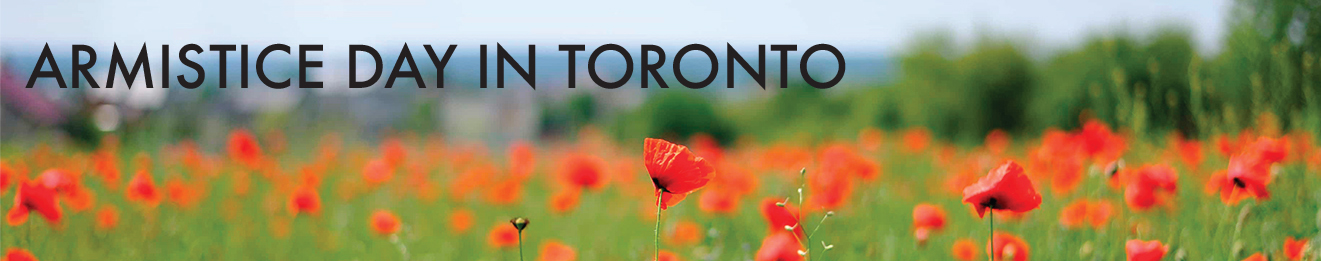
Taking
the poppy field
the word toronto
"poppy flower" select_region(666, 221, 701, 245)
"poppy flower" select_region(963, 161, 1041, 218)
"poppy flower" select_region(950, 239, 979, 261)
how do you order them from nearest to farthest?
"poppy flower" select_region(963, 161, 1041, 218) → the poppy field → "poppy flower" select_region(950, 239, 979, 261) → "poppy flower" select_region(666, 221, 701, 245) → the word toronto

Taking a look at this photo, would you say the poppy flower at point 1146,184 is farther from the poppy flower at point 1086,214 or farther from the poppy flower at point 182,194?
the poppy flower at point 182,194

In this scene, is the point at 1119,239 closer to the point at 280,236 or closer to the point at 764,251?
the point at 764,251

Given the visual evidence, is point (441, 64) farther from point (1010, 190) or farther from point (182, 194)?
point (1010, 190)

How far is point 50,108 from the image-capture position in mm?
9320

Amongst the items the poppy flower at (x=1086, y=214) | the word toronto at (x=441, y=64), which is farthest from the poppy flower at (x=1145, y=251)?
the word toronto at (x=441, y=64)

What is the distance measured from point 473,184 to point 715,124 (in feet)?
31.0

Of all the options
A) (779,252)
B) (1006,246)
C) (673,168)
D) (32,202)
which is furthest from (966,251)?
(32,202)

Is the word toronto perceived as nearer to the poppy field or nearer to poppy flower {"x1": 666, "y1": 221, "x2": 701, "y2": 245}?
the poppy field

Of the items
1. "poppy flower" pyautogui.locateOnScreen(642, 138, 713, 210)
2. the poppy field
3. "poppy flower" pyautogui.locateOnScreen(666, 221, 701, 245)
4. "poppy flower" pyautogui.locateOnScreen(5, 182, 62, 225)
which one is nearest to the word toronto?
the poppy field

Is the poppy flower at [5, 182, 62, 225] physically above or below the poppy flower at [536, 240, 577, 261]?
above

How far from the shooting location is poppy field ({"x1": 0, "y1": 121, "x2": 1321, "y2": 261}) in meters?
1.35

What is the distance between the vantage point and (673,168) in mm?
800

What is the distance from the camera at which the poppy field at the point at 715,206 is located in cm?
Answer: 135

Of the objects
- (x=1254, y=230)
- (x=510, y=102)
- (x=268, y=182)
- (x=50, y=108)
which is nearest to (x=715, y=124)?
(x=510, y=102)
